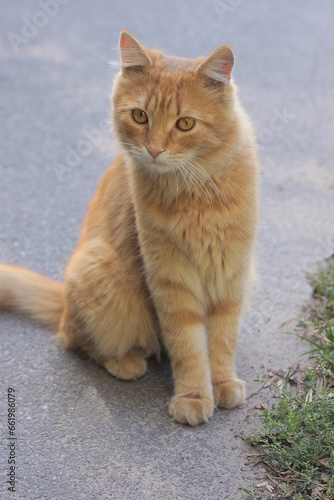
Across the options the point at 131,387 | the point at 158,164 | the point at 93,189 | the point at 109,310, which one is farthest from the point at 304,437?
the point at 93,189

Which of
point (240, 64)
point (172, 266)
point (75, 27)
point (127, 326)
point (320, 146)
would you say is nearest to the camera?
point (172, 266)

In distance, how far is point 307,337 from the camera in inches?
126

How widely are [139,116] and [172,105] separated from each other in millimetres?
160

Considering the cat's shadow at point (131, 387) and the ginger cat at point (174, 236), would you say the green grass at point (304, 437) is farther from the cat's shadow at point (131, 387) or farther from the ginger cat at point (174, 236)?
the cat's shadow at point (131, 387)

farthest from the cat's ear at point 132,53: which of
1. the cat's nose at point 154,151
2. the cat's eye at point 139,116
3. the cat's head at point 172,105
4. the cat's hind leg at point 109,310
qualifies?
the cat's hind leg at point 109,310

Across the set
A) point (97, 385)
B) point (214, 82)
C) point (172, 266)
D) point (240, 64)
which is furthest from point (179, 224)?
point (240, 64)

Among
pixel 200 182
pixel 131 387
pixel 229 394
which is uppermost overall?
pixel 200 182

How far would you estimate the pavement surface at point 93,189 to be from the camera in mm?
2547

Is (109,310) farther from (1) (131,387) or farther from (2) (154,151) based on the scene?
(2) (154,151)

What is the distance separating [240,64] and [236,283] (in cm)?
423

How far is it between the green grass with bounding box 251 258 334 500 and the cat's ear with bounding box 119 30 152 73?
1.34 m

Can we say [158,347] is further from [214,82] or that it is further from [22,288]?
[214,82]

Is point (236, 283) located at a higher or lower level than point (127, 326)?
higher

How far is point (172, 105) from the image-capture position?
2467 millimetres
